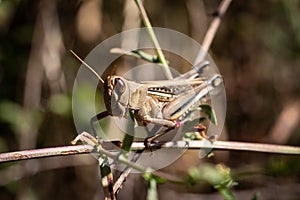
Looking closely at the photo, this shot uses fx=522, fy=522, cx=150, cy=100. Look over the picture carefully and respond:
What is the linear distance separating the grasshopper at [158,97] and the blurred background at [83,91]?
62cm

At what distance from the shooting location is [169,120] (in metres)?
1.13

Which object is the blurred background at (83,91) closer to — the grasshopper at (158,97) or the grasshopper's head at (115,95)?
the grasshopper at (158,97)

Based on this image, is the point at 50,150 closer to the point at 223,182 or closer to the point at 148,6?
the point at 223,182

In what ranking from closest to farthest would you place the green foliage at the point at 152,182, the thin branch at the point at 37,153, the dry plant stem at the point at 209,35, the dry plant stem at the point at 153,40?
1. the thin branch at the point at 37,153
2. the green foliage at the point at 152,182
3. the dry plant stem at the point at 153,40
4. the dry plant stem at the point at 209,35

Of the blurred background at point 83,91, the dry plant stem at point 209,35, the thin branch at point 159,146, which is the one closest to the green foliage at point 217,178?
the thin branch at point 159,146

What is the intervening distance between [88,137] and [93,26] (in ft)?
4.19

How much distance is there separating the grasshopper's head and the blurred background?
84 cm

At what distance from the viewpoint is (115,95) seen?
1.04 meters

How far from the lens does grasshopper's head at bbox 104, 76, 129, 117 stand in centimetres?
102

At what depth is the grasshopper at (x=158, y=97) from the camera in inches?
41.0

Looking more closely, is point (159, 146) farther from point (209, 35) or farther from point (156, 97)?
point (209, 35)

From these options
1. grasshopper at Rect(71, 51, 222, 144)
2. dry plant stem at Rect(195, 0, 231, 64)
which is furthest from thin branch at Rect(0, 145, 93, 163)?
dry plant stem at Rect(195, 0, 231, 64)

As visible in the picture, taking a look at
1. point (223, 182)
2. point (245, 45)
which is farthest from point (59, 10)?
point (223, 182)

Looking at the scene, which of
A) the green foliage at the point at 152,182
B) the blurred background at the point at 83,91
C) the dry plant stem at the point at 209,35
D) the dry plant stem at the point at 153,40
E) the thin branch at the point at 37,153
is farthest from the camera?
the blurred background at the point at 83,91
